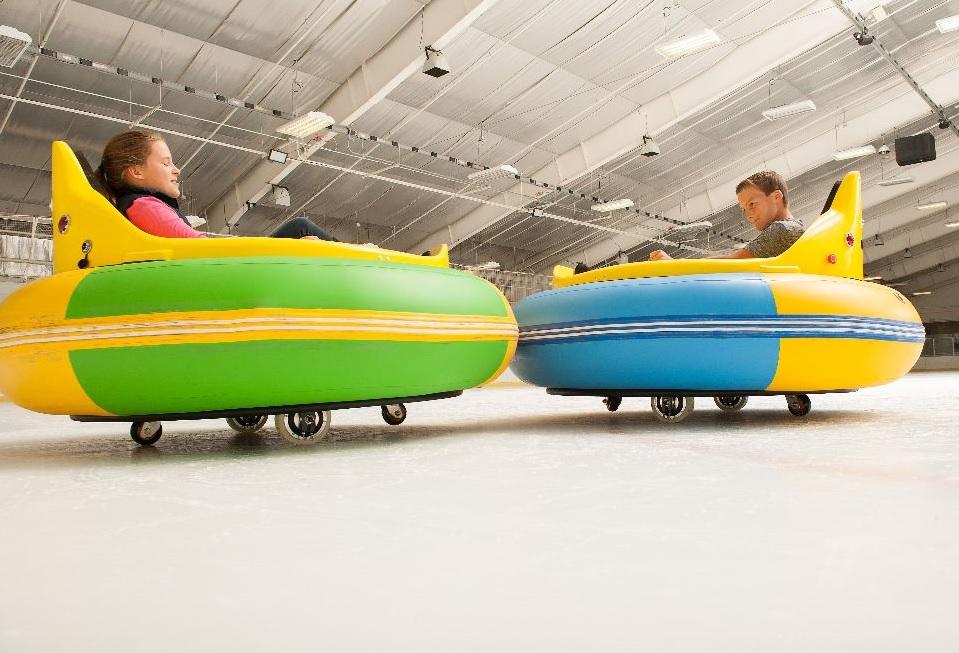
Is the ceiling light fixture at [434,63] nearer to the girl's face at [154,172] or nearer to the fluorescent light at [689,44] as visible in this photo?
the fluorescent light at [689,44]

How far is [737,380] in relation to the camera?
2404mm

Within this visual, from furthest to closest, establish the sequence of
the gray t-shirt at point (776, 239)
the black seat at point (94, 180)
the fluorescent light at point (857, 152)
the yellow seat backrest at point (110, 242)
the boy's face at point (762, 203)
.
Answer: the fluorescent light at point (857, 152) < the boy's face at point (762, 203) < the gray t-shirt at point (776, 239) < the black seat at point (94, 180) < the yellow seat backrest at point (110, 242)

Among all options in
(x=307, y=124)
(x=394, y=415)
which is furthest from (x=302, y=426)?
(x=307, y=124)

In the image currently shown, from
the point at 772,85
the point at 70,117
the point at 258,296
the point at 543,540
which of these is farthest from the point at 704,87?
the point at 543,540

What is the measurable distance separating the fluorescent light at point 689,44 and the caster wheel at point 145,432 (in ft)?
21.8

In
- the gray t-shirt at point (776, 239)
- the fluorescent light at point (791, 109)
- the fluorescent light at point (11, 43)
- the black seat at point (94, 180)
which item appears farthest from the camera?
the fluorescent light at point (791, 109)

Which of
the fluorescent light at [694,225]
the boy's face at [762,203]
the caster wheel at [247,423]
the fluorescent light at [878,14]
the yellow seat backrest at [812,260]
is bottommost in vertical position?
the caster wheel at [247,423]

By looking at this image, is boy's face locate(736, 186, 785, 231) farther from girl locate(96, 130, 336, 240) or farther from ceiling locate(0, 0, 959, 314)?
ceiling locate(0, 0, 959, 314)

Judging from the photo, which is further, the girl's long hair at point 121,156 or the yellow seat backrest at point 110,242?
the girl's long hair at point 121,156

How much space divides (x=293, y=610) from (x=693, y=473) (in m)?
0.94

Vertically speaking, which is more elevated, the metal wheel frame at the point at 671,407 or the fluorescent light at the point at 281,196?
the fluorescent light at the point at 281,196

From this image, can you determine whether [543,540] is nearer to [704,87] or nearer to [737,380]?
[737,380]

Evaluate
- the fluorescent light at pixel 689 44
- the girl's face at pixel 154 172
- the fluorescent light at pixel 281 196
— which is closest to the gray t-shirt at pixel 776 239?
the girl's face at pixel 154 172

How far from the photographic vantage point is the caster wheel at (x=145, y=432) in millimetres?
2094
